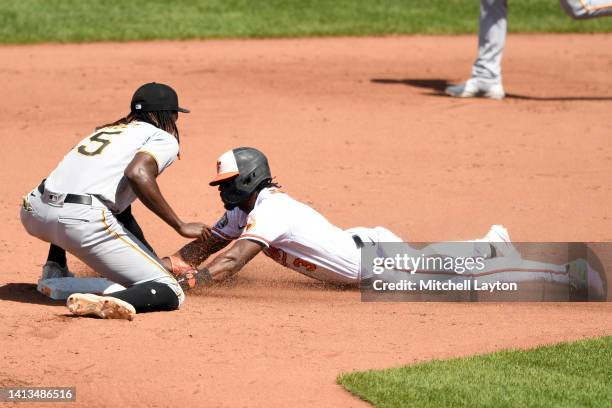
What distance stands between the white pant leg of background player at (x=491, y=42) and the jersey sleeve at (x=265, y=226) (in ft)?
23.6

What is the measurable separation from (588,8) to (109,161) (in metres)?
8.31

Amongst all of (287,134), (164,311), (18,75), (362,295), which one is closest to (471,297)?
(362,295)

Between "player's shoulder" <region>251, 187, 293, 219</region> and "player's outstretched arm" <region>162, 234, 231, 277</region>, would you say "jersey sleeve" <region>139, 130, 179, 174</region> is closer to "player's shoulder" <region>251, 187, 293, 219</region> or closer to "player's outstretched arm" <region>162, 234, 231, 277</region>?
"player's shoulder" <region>251, 187, 293, 219</region>

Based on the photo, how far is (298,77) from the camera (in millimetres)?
15172

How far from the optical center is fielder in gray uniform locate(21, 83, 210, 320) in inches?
279

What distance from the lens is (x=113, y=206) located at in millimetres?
7277

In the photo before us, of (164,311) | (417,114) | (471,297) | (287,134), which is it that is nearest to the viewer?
(164,311)

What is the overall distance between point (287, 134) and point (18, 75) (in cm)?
451

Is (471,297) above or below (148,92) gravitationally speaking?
below

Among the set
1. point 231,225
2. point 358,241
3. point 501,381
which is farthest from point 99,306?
point 501,381

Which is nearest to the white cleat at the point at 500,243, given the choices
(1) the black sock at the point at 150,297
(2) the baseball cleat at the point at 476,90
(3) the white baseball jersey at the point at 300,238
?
(3) the white baseball jersey at the point at 300,238

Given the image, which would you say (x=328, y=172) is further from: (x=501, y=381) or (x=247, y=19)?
(x=247, y=19)

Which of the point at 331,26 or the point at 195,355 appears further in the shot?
the point at 331,26

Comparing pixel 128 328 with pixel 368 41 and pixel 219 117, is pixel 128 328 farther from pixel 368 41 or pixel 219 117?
pixel 368 41
